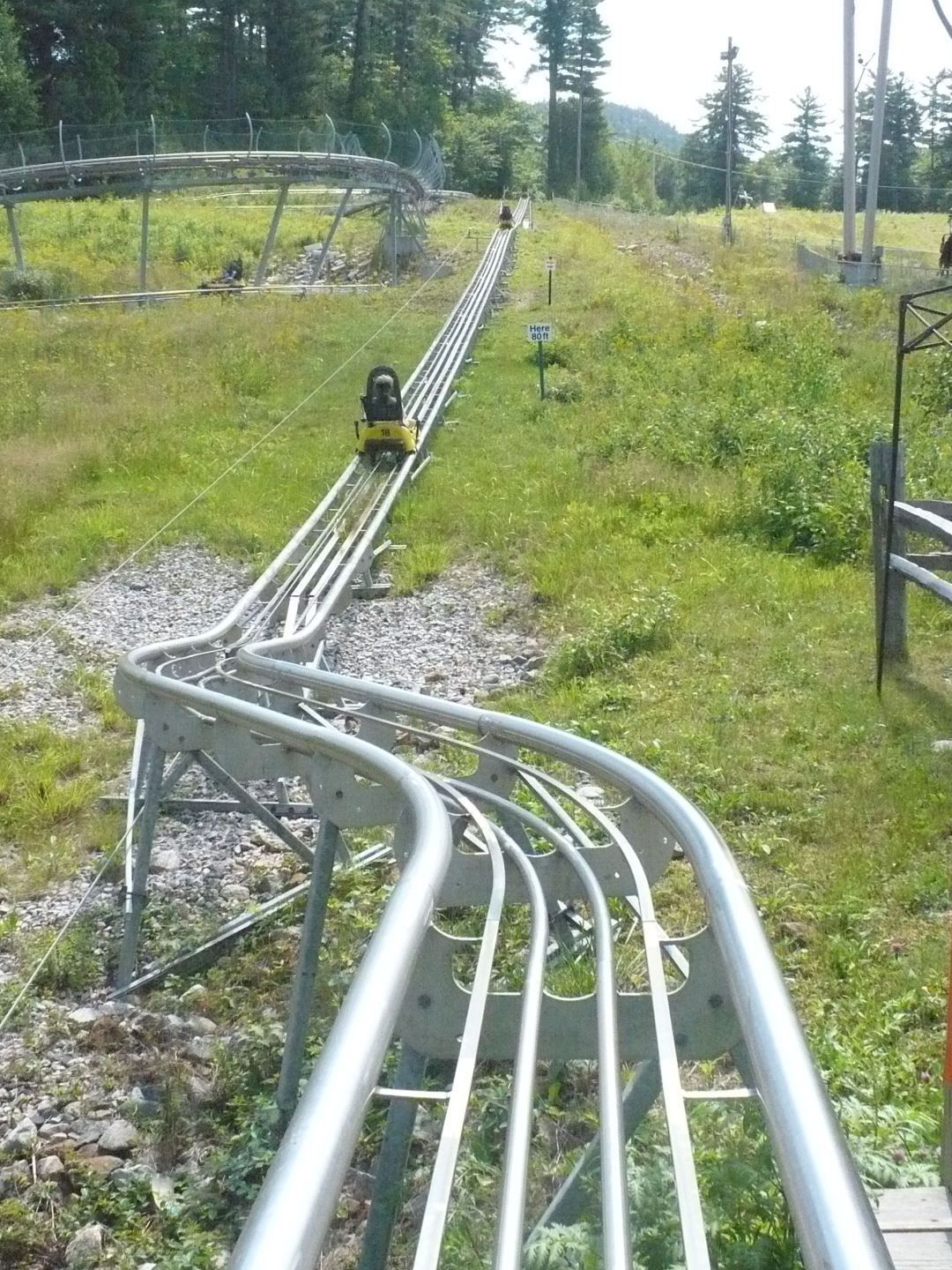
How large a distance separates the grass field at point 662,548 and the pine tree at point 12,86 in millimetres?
35880

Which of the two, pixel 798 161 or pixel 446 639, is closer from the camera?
pixel 446 639

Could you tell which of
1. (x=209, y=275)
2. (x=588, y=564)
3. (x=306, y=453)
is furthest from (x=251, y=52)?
(x=588, y=564)

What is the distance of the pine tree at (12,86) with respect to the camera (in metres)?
61.9

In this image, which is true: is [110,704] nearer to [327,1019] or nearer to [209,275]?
[327,1019]

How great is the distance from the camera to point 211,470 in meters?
18.4

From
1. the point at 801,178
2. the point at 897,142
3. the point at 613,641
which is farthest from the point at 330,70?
the point at 613,641

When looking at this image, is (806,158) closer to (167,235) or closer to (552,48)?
(552,48)

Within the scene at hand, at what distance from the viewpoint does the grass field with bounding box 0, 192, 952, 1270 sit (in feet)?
18.1

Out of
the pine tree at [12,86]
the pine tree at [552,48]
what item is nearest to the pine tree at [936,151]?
the pine tree at [552,48]

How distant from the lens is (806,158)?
12456cm

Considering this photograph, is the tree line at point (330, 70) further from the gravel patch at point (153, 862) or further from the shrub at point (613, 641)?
the shrub at point (613, 641)

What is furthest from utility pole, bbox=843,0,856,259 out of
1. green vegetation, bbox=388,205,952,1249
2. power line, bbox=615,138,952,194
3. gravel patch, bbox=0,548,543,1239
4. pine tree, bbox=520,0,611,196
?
pine tree, bbox=520,0,611,196

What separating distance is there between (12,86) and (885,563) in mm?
63771

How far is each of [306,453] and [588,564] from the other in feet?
23.6
